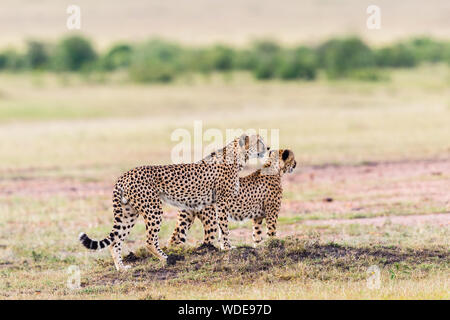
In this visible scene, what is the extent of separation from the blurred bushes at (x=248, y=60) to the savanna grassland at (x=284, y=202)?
369 inches

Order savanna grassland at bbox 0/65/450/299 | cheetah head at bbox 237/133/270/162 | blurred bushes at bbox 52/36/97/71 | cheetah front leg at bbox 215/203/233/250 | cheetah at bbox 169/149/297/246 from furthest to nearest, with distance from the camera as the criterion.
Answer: blurred bushes at bbox 52/36/97/71 < cheetah head at bbox 237/133/270/162 < cheetah at bbox 169/149/297/246 < cheetah front leg at bbox 215/203/233/250 < savanna grassland at bbox 0/65/450/299

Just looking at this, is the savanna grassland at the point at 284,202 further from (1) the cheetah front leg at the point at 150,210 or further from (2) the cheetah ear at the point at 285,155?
(2) the cheetah ear at the point at 285,155

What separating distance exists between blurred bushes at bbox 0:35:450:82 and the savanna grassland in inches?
369

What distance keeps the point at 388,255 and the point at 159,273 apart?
2.55m

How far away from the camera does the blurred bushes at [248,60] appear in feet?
157

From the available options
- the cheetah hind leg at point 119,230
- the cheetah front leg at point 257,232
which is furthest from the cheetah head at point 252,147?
the cheetah hind leg at point 119,230

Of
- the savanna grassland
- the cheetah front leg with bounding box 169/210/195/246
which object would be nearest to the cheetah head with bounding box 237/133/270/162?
the cheetah front leg with bounding box 169/210/195/246

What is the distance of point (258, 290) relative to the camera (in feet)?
27.2

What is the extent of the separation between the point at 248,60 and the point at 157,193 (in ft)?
151

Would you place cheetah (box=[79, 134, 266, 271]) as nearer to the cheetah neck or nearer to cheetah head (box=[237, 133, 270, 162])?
the cheetah neck

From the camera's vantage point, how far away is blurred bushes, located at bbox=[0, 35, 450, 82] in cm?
4781

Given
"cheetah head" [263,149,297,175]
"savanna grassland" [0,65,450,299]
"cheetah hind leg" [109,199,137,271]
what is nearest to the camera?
"savanna grassland" [0,65,450,299]

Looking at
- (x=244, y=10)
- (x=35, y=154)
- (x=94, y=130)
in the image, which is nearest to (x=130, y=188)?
(x=35, y=154)

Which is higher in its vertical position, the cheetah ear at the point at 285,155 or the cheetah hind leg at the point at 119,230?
the cheetah ear at the point at 285,155
